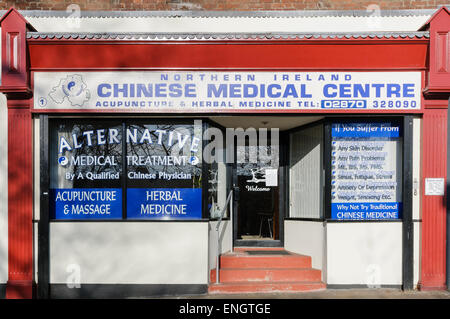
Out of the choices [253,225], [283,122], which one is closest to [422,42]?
[283,122]

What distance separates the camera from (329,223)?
723 cm

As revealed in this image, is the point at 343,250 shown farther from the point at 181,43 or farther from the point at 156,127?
the point at 181,43

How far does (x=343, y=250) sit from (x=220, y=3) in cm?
493

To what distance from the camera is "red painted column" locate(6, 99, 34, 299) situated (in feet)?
23.1

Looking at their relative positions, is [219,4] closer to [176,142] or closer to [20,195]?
[176,142]

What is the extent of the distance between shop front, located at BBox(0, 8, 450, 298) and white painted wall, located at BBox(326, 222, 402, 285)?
0.08 feet

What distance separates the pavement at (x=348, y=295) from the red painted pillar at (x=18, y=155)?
2.54m

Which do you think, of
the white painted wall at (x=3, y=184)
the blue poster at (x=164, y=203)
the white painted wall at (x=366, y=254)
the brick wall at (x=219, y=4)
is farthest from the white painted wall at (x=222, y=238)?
the brick wall at (x=219, y=4)

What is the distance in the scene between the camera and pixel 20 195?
711 cm

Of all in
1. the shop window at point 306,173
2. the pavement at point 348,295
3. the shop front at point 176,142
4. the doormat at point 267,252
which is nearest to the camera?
the pavement at point 348,295

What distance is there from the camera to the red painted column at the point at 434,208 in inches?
278

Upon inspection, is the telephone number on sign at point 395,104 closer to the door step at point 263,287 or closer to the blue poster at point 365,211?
the blue poster at point 365,211

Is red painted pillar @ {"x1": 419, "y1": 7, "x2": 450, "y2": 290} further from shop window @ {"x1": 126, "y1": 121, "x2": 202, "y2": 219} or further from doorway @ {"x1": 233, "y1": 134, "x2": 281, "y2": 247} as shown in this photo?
shop window @ {"x1": 126, "y1": 121, "x2": 202, "y2": 219}

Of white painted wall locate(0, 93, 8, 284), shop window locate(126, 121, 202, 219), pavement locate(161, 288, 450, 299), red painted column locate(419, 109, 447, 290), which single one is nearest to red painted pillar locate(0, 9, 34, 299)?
white painted wall locate(0, 93, 8, 284)
